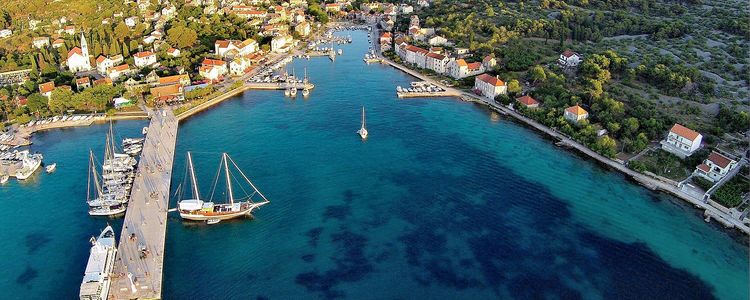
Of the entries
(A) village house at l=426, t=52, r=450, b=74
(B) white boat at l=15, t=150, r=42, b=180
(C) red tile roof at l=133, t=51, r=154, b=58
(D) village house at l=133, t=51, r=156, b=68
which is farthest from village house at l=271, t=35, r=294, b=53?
(B) white boat at l=15, t=150, r=42, b=180

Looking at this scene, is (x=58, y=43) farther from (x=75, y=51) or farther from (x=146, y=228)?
(x=146, y=228)

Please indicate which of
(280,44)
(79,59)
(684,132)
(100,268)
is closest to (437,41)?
(280,44)

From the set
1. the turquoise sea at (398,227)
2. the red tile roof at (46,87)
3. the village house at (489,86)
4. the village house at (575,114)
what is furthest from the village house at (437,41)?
the red tile roof at (46,87)

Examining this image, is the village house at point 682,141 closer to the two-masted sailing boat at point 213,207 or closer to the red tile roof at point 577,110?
the red tile roof at point 577,110

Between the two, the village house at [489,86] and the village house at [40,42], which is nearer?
the village house at [489,86]

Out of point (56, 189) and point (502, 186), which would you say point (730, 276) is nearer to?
point (502, 186)
